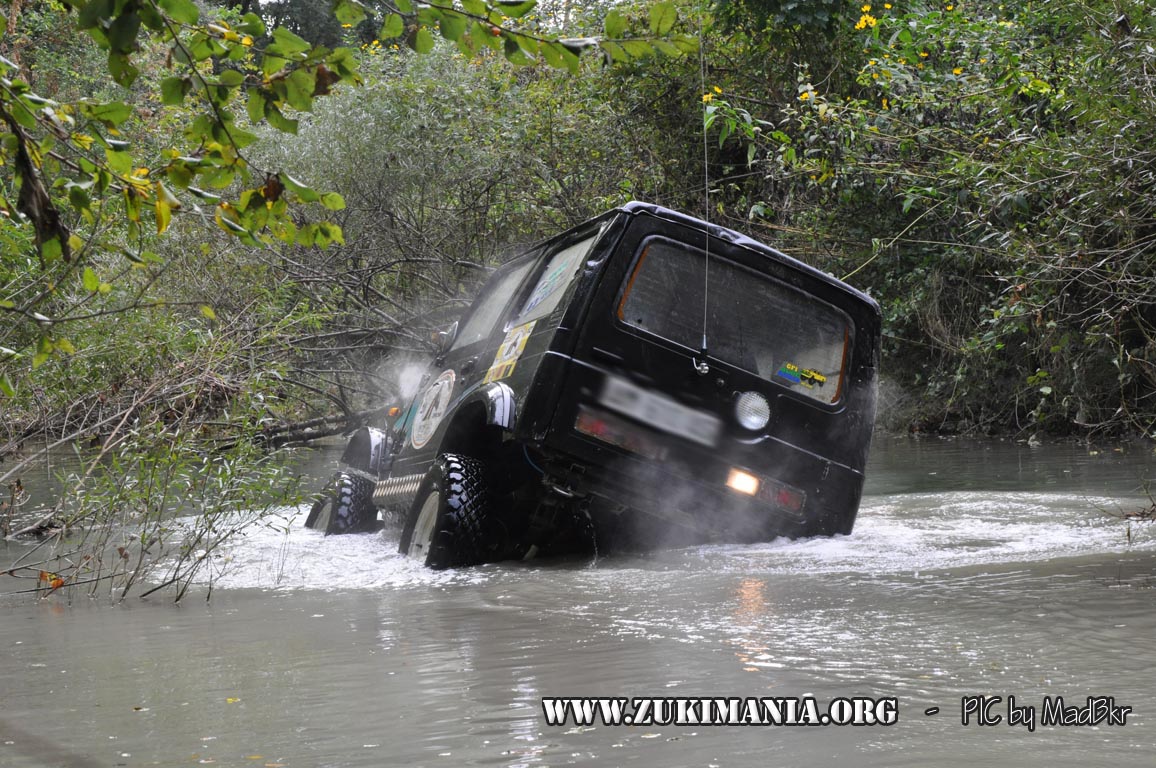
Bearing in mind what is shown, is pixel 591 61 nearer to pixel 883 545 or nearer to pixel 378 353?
pixel 378 353

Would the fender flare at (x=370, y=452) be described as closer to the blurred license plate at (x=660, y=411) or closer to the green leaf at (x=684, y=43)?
the blurred license plate at (x=660, y=411)

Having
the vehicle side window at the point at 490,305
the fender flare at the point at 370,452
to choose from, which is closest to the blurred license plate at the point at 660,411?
the vehicle side window at the point at 490,305

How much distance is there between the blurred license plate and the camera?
6207mm

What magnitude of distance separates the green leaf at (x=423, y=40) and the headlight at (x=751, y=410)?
141 inches

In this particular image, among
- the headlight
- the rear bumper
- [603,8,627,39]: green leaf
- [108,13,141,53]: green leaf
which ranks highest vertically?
[603,8,627,39]: green leaf

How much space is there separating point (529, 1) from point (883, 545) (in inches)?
184

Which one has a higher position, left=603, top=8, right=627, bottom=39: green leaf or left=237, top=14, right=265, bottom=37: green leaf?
left=603, top=8, right=627, bottom=39: green leaf

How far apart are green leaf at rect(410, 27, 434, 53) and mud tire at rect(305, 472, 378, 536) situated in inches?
242

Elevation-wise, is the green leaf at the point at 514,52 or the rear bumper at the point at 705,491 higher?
the green leaf at the point at 514,52

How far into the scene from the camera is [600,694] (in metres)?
3.62

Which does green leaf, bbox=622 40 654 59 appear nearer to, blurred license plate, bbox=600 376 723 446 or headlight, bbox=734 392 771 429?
blurred license plate, bbox=600 376 723 446

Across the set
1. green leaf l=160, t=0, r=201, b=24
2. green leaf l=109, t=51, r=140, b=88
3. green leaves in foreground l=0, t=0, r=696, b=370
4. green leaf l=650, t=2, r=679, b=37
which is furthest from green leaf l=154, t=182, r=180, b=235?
green leaf l=650, t=2, r=679, b=37

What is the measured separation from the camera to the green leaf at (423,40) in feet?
10.1

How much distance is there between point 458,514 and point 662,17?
3799 millimetres
